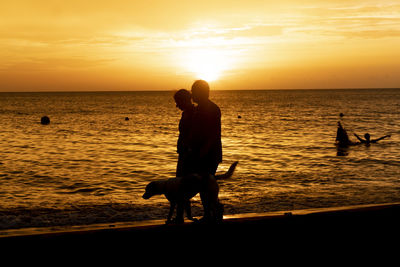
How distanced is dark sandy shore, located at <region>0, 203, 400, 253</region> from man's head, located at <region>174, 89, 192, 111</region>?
166 cm

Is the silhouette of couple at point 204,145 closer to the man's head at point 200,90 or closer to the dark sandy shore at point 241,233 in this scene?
the man's head at point 200,90

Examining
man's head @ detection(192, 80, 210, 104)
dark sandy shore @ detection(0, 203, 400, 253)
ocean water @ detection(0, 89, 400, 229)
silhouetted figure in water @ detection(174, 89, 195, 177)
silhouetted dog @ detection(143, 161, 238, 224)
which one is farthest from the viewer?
ocean water @ detection(0, 89, 400, 229)

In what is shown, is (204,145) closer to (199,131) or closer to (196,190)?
(199,131)

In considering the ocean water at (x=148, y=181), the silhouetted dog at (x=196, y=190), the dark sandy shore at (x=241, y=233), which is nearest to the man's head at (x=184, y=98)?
the silhouetted dog at (x=196, y=190)

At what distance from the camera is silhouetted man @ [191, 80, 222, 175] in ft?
16.0

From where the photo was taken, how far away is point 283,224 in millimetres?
4926

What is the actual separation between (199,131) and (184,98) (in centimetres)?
58

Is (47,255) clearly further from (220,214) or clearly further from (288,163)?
(288,163)

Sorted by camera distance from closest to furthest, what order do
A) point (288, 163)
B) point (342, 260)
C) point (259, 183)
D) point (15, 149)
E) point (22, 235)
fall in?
point (342, 260)
point (22, 235)
point (259, 183)
point (288, 163)
point (15, 149)

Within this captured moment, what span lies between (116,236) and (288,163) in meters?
12.7

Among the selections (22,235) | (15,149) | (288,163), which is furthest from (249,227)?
(15,149)

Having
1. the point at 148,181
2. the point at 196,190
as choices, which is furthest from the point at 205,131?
the point at 148,181

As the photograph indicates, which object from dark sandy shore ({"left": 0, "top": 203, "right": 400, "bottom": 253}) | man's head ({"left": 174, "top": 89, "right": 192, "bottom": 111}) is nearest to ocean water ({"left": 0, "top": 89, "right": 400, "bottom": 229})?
A: dark sandy shore ({"left": 0, "top": 203, "right": 400, "bottom": 253})

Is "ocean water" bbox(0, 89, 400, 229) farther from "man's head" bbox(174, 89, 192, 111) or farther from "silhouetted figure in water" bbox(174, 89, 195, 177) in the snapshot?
"man's head" bbox(174, 89, 192, 111)
